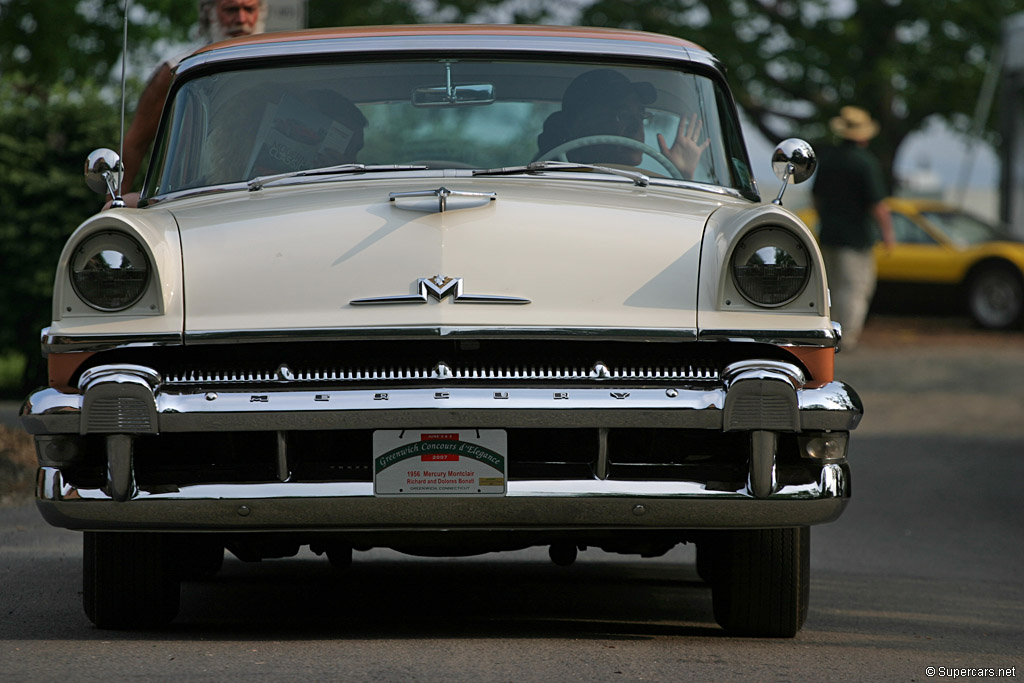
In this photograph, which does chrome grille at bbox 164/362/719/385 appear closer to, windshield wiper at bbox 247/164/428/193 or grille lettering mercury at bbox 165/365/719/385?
grille lettering mercury at bbox 165/365/719/385

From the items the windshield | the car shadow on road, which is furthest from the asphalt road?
the windshield

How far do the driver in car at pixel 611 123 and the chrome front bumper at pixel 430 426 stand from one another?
1232mm

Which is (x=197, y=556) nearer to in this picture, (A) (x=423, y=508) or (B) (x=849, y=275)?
(A) (x=423, y=508)

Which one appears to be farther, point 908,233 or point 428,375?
point 908,233

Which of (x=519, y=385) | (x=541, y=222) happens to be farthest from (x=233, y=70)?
(x=519, y=385)

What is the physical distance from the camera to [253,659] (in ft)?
13.7

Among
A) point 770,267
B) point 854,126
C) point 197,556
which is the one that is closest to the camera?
point 770,267

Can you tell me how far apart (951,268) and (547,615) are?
49.5 ft

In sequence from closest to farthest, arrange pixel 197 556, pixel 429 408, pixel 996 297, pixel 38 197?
1. pixel 429 408
2. pixel 197 556
3. pixel 38 197
4. pixel 996 297

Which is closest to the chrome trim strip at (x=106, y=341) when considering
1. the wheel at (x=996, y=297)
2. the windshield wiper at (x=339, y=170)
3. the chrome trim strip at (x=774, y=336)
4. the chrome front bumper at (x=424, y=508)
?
the chrome front bumper at (x=424, y=508)

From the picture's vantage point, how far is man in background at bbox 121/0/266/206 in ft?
20.5

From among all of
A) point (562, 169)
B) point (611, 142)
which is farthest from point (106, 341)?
Result: point (611, 142)

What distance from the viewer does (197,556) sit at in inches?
204

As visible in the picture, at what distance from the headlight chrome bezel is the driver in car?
5.05ft
